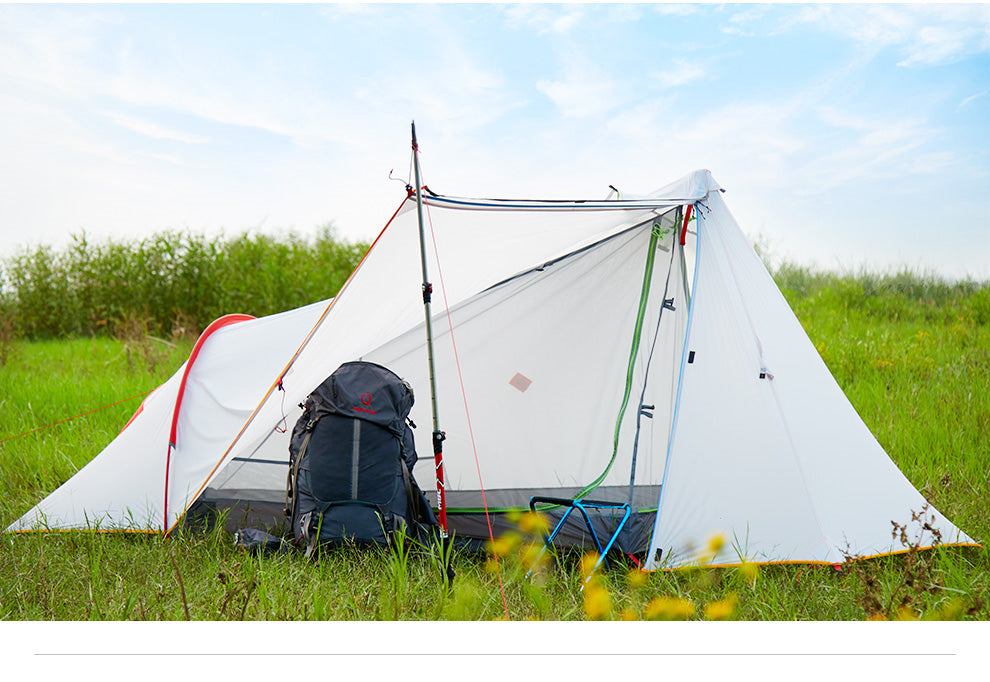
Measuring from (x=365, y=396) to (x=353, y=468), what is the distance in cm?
20

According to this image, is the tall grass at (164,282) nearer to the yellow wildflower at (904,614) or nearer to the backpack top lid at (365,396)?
the backpack top lid at (365,396)

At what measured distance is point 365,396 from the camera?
1.98m

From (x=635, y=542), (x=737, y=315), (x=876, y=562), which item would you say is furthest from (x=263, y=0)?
(x=876, y=562)

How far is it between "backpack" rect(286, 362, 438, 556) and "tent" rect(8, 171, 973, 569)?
119 mm

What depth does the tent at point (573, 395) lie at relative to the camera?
1821 millimetres

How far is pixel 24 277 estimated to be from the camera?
5.28 meters

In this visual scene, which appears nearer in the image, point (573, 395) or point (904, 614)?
point (904, 614)

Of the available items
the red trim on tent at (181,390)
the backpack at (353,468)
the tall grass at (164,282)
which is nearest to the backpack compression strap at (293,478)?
the backpack at (353,468)

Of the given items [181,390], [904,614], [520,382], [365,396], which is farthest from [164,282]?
[904,614]

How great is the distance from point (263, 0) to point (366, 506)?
61.6 inches

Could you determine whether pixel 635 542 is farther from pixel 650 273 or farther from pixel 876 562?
pixel 650 273

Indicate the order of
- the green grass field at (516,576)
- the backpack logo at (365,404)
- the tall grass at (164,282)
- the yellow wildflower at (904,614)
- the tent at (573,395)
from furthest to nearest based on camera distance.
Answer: the tall grass at (164,282) < the backpack logo at (365,404) < the tent at (573,395) < the green grass field at (516,576) < the yellow wildflower at (904,614)

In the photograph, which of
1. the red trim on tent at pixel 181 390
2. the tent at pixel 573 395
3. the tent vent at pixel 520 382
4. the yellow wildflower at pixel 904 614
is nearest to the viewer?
the yellow wildflower at pixel 904 614

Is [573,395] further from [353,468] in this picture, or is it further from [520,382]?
[353,468]
